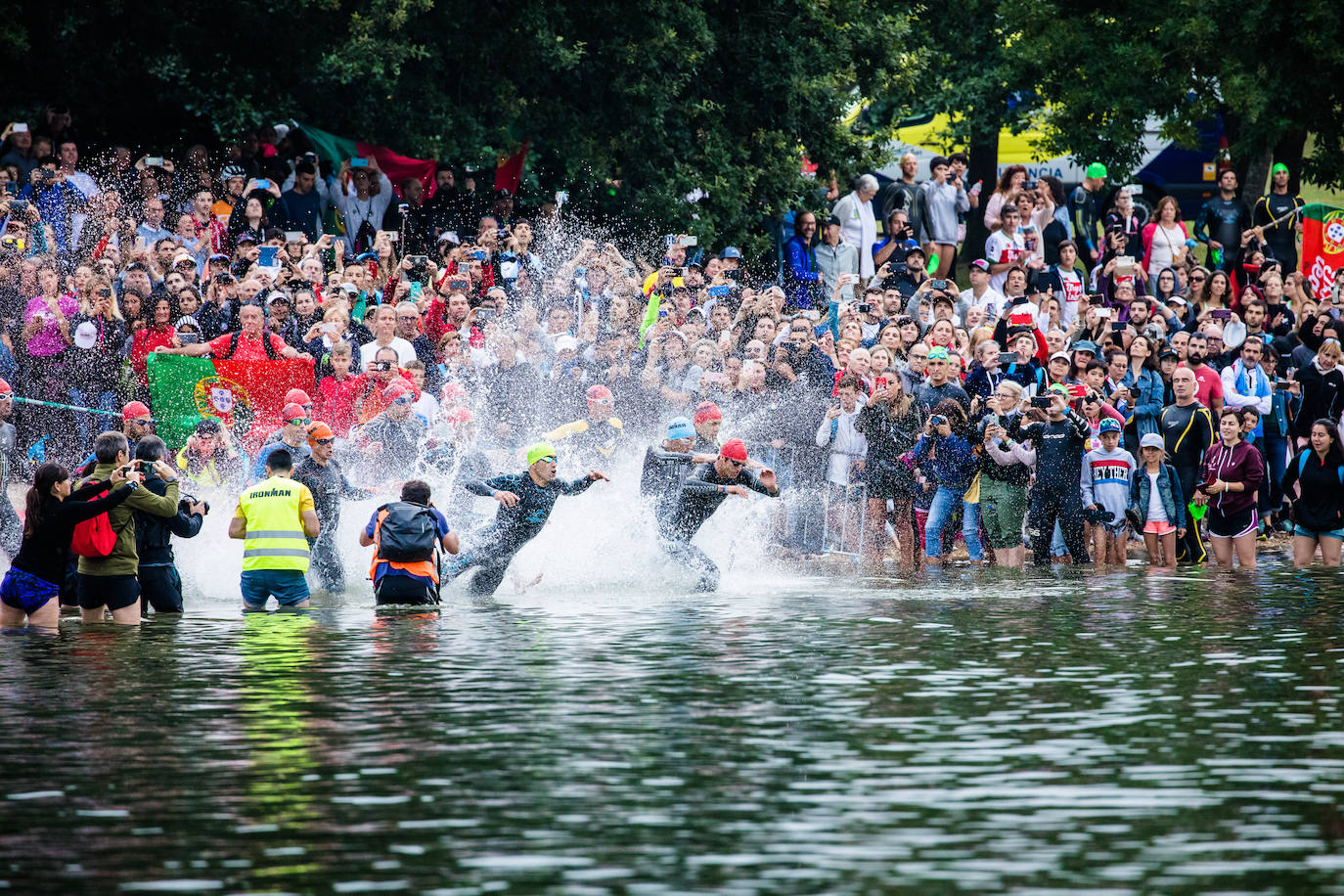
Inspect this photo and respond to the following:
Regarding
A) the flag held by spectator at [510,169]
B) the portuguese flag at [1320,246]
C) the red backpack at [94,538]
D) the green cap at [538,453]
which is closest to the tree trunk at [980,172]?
the portuguese flag at [1320,246]

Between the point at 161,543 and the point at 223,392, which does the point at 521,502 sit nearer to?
the point at 161,543

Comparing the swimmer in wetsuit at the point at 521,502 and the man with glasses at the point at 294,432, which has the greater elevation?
the man with glasses at the point at 294,432

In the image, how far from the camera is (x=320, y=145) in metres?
26.1

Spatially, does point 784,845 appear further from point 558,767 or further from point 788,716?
point 788,716

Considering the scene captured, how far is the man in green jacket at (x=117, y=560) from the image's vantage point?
1603cm

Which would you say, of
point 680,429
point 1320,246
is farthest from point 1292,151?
point 680,429

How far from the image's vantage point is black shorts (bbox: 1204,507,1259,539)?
2109 centimetres

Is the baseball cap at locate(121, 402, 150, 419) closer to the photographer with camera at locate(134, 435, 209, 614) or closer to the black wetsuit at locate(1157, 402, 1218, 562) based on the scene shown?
the photographer with camera at locate(134, 435, 209, 614)

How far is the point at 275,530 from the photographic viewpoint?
17.0 metres

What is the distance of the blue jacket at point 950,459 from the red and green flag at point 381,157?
807 centimetres

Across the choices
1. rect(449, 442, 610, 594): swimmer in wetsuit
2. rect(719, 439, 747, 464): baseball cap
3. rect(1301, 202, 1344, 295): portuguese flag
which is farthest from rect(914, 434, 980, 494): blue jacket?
rect(1301, 202, 1344, 295): portuguese flag

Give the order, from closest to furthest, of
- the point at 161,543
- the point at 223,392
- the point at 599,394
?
the point at 161,543, the point at 223,392, the point at 599,394

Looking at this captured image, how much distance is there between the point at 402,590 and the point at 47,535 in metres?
2.91

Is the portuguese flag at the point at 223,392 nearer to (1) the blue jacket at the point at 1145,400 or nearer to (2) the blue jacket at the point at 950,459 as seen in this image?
(2) the blue jacket at the point at 950,459
